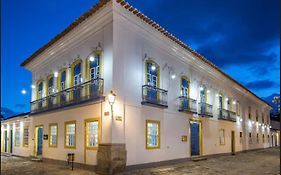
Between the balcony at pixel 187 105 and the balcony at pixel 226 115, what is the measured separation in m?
4.69

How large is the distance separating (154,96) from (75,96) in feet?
12.7

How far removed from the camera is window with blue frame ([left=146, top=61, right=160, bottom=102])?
42.2 ft

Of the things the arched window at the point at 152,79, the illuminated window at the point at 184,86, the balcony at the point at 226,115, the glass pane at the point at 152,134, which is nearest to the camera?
the glass pane at the point at 152,134

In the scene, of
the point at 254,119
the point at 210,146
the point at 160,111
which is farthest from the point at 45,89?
the point at 254,119

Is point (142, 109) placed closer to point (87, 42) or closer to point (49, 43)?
point (87, 42)

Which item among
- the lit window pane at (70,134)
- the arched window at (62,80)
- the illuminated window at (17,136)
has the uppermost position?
the arched window at (62,80)

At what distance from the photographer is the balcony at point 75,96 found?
37.6 feet

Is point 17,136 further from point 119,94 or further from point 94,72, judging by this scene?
point 119,94

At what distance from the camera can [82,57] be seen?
43.6 ft

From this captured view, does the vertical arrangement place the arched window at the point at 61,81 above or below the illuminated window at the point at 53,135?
above

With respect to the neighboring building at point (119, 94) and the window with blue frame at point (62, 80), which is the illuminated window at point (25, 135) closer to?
the neighboring building at point (119, 94)

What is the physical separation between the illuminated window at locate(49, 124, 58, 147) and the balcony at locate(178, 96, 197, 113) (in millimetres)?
7069

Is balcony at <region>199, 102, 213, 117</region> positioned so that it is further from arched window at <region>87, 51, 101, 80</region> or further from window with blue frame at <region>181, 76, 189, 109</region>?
arched window at <region>87, 51, 101, 80</region>

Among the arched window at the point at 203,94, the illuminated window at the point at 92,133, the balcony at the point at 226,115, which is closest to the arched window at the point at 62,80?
the illuminated window at the point at 92,133
